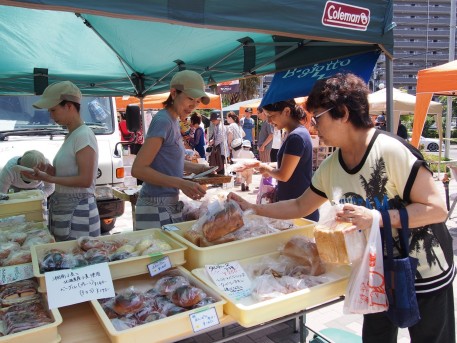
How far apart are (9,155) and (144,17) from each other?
131 inches

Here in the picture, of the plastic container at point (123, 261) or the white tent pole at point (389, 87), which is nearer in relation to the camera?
the plastic container at point (123, 261)

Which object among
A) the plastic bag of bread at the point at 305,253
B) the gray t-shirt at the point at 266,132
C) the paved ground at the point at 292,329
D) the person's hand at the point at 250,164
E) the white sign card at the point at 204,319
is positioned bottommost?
the paved ground at the point at 292,329

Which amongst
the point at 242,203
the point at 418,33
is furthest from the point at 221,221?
the point at 418,33

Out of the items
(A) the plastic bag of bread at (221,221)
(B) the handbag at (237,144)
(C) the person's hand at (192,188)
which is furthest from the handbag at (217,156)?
(A) the plastic bag of bread at (221,221)

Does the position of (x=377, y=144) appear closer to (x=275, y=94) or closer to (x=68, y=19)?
(x=275, y=94)

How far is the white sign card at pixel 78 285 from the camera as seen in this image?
1.37 m

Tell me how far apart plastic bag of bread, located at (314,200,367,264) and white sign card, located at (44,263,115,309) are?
90cm

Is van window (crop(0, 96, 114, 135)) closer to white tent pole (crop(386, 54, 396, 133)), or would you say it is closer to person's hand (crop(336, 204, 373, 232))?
white tent pole (crop(386, 54, 396, 133))

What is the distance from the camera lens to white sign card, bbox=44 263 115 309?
4.48 ft

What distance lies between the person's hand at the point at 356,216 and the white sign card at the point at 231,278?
0.49 metres

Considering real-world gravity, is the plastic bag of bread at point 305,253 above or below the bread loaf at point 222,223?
below

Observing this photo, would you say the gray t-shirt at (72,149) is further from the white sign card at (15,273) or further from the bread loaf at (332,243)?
the bread loaf at (332,243)

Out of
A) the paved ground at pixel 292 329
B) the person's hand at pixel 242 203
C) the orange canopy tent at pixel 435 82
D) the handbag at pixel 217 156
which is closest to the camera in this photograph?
the person's hand at pixel 242 203

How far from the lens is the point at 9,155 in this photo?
4184 millimetres
